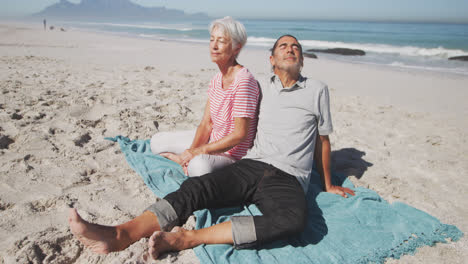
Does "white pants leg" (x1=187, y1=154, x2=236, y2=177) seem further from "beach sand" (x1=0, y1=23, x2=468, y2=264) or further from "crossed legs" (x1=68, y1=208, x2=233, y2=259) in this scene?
"crossed legs" (x1=68, y1=208, x2=233, y2=259)

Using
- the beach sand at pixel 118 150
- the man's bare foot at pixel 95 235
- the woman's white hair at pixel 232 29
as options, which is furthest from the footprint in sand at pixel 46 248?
the woman's white hair at pixel 232 29

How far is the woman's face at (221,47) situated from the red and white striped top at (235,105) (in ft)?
0.57

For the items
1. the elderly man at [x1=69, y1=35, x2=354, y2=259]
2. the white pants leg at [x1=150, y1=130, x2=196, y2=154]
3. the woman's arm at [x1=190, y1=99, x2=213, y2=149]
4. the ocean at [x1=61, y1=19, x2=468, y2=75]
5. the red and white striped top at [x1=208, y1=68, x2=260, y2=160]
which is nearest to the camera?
the elderly man at [x1=69, y1=35, x2=354, y2=259]

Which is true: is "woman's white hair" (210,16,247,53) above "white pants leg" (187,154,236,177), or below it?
above

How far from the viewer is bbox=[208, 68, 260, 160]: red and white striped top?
259 cm

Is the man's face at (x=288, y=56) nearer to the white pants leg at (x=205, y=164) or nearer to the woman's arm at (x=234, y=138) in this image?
the woman's arm at (x=234, y=138)

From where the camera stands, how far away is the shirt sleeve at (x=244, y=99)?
257cm

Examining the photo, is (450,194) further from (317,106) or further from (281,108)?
(281,108)

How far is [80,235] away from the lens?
181 centimetres

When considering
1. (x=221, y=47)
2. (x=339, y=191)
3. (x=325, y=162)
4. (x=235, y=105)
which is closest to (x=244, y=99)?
(x=235, y=105)

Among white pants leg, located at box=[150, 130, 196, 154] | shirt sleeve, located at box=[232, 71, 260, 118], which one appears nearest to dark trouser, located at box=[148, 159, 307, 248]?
shirt sleeve, located at box=[232, 71, 260, 118]

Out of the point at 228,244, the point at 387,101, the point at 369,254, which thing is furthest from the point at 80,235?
the point at 387,101

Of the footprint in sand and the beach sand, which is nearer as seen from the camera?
the footprint in sand

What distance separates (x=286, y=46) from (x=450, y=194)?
217 centimetres
